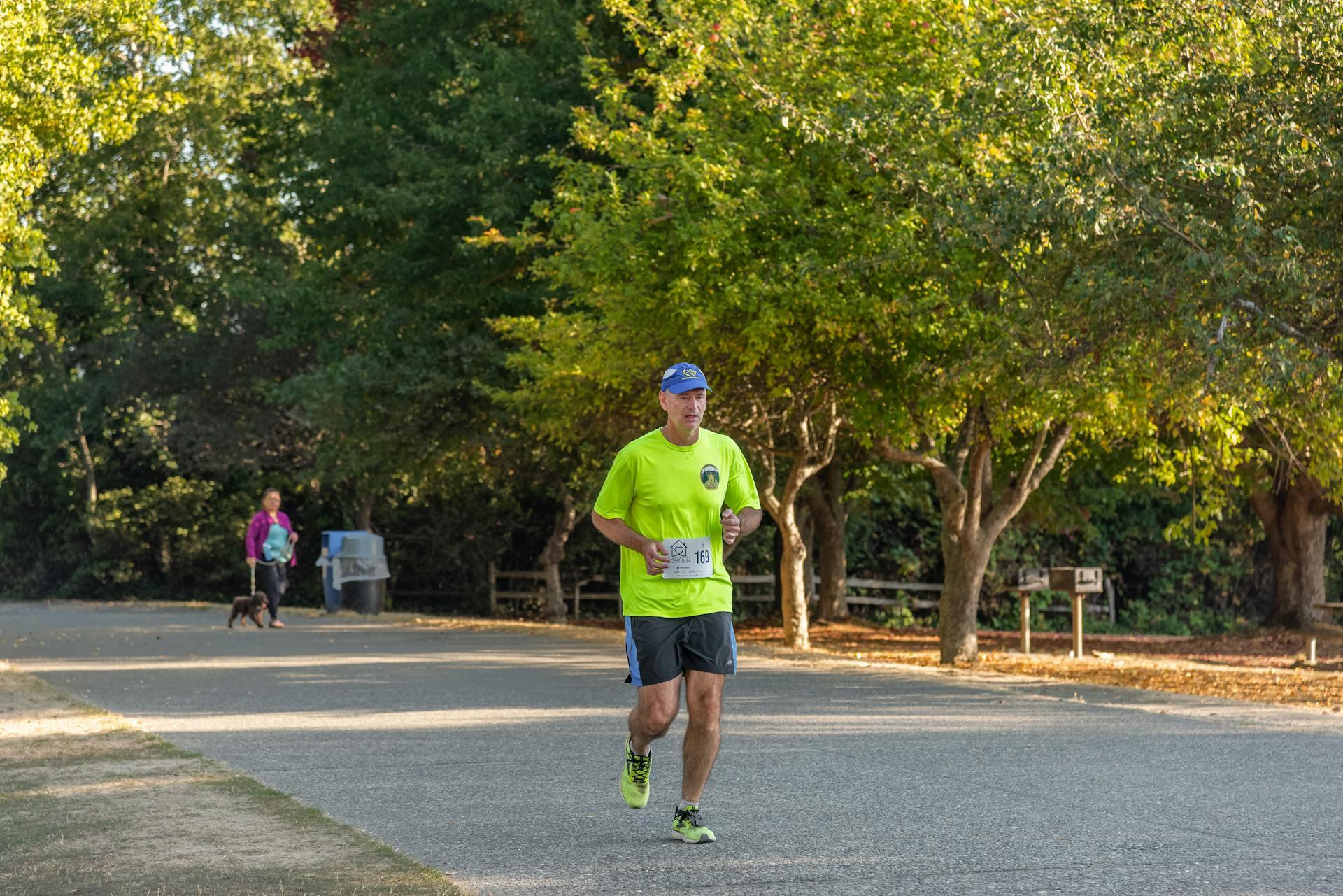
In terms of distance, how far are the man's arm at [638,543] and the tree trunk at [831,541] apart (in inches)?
822

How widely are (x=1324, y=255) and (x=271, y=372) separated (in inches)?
1049

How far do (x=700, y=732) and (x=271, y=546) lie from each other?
53.1ft

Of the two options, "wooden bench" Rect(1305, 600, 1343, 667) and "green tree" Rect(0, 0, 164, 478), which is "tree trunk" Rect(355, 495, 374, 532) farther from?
"wooden bench" Rect(1305, 600, 1343, 667)

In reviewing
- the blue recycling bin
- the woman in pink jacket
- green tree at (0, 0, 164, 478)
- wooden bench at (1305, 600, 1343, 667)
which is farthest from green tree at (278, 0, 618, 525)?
wooden bench at (1305, 600, 1343, 667)

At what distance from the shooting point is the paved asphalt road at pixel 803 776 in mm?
6262

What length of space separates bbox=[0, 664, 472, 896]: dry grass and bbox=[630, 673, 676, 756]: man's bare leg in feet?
3.97

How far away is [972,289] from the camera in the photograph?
48.3ft

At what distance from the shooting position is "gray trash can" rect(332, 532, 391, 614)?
27719 millimetres

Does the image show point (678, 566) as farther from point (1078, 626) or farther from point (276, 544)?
point (276, 544)

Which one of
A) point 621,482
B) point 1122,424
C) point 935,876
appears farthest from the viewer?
point 1122,424

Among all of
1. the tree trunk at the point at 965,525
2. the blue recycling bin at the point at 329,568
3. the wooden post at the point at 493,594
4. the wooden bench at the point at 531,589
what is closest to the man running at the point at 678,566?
the tree trunk at the point at 965,525

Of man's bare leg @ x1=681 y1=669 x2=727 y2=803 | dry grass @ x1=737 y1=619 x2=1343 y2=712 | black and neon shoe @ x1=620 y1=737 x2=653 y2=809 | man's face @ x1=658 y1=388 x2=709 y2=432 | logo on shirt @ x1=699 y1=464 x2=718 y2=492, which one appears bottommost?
dry grass @ x1=737 y1=619 x2=1343 y2=712

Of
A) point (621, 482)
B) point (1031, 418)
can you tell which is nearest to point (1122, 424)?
point (1031, 418)

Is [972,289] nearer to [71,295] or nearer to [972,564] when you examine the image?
[972,564]
